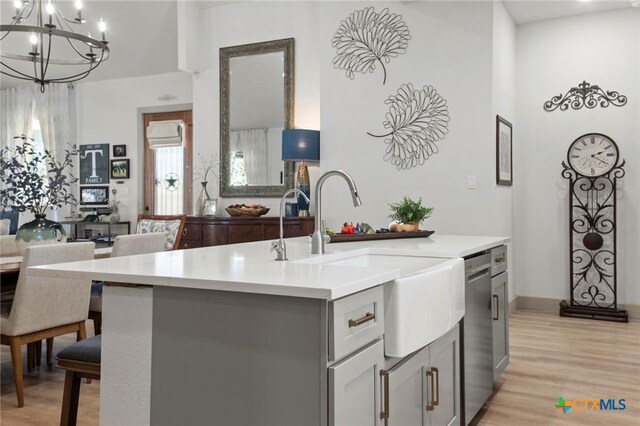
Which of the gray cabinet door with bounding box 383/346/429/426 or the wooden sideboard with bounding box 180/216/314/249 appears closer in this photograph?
the gray cabinet door with bounding box 383/346/429/426

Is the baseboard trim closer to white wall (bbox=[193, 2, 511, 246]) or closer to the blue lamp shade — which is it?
white wall (bbox=[193, 2, 511, 246])

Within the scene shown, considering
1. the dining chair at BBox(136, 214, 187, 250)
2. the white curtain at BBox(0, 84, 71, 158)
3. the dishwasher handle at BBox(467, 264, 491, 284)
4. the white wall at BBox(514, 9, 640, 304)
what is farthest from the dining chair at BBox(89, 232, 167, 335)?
the white curtain at BBox(0, 84, 71, 158)

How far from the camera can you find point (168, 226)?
4.25m

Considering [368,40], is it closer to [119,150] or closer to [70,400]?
[70,400]

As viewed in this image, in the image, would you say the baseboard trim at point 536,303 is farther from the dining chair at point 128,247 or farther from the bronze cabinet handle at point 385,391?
the bronze cabinet handle at point 385,391

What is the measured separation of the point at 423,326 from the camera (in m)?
1.74

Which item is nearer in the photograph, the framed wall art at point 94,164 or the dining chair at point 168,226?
the dining chair at point 168,226

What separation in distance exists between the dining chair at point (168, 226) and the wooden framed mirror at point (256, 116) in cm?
134

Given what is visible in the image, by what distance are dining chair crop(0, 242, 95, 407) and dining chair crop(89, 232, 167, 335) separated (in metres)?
0.18

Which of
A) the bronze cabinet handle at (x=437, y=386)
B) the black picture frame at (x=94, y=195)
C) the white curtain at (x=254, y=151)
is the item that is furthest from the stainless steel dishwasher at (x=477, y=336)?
the black picture frame at (x=94, y=195)

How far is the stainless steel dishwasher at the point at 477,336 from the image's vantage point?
2379mm

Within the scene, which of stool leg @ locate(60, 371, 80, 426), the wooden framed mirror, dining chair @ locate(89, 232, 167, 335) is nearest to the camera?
stool leg @ locate(60, 371, 80, 426)

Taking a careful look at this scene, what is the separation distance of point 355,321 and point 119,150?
6.86 m

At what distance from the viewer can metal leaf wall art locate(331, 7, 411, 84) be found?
474 cm
